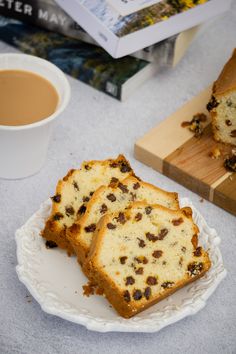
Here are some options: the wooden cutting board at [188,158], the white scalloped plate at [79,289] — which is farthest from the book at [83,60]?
the white scalloped plate at [79,289]

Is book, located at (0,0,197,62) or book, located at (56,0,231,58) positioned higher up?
book, located at (56,0,231,58)

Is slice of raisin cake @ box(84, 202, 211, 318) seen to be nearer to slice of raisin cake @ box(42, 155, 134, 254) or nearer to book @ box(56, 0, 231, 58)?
slice of raisin cake @ box(42, 155, 134, 254)

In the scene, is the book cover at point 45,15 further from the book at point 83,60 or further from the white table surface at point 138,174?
the white table surface at point 138,174

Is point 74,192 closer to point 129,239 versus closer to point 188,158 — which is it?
point 129,239

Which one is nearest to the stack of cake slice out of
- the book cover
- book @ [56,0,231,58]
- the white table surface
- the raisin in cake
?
the white table surface

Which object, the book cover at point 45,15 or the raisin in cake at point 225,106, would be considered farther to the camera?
the book cover at point 45,15

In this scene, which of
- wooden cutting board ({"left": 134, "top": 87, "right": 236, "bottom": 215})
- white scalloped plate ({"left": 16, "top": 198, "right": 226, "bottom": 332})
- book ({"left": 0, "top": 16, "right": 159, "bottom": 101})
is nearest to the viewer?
white scalloped plate ({"left": 16, "top": 198, "right": 226, "bottom": 332})
